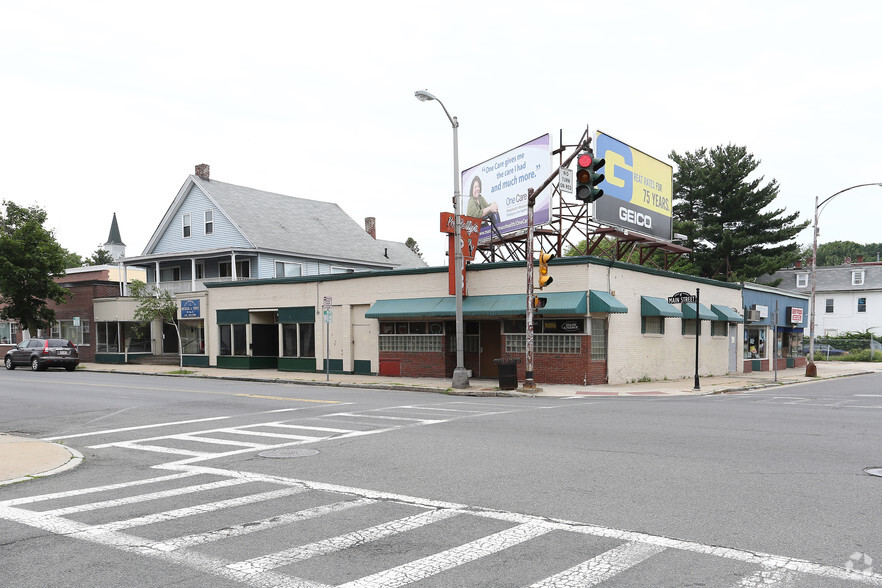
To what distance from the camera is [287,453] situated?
1023 centimetres

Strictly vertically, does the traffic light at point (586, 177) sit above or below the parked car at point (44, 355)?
above

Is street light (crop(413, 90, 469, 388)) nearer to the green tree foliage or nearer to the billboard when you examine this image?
the billboard

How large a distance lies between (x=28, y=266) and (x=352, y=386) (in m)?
28.5

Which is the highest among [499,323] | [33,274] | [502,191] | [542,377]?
[502,191]

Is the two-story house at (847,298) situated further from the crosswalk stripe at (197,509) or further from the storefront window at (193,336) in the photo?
the crosswalk stripe at (197,509)

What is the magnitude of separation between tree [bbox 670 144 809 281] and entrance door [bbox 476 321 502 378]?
3248 centimetres

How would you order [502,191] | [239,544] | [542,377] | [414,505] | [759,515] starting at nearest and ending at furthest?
1. [239,544]
2. [759,515]
3. [414,505]
4. [542,377]
5. [502,191]

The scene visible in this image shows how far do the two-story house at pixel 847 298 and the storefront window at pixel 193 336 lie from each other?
5314 cm

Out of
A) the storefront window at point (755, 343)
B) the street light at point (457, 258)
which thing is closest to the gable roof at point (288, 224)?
the street light at point (457, 258)

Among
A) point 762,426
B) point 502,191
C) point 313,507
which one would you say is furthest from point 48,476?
point 502,191

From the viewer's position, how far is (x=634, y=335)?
25.3m

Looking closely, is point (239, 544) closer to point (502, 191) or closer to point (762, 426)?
point (762, 426)

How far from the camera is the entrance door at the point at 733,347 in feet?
109

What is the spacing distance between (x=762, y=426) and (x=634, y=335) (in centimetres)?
1275
